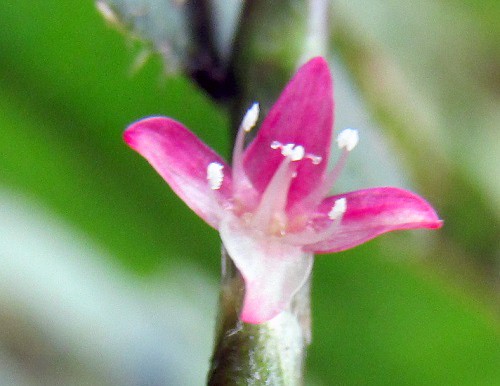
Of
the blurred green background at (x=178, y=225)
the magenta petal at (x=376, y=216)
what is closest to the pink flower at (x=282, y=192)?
the magenta petal at (x=376, y=216)

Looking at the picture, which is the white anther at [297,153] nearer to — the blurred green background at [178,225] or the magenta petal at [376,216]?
the magenta petal at [376,216]

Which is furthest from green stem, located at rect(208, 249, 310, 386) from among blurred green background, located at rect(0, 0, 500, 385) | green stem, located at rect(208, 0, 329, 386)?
blurred green background, located at rect(0, 0, 500, 385)

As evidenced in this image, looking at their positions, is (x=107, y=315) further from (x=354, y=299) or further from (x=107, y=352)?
(x=354, y=299)

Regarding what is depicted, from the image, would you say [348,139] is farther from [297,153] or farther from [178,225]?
[178,225]

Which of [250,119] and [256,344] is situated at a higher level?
[250,119]

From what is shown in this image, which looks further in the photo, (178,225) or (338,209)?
(178,225)

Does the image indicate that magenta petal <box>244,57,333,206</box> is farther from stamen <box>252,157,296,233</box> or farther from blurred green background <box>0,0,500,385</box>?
blurred green background <box>0,0,500,385</box>

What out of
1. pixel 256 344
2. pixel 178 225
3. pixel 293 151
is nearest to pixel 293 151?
pixel 293 151
